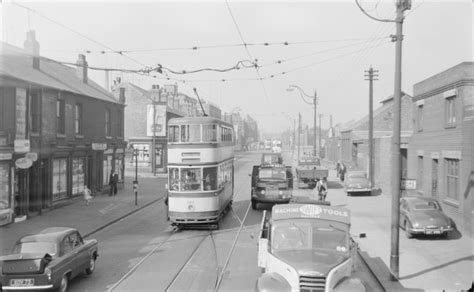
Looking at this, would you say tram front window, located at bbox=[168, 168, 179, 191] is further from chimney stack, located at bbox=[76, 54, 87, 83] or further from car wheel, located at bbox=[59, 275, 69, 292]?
chimney stack, located at bbox=[76, 54, 87, 83]

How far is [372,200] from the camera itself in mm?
31156

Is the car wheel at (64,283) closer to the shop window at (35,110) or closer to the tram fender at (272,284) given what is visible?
the tram fender at (272,284)

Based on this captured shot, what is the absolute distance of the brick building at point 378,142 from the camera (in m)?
35.2

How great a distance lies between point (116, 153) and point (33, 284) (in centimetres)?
2601

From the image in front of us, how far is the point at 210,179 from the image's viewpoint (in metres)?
19.1

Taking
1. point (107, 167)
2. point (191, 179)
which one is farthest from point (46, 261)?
point (107, 167)

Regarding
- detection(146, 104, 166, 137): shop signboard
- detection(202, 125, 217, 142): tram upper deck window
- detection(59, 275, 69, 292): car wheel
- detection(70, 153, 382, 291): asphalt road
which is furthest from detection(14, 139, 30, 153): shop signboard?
detection(146, 104, 166, 137): shop signboard

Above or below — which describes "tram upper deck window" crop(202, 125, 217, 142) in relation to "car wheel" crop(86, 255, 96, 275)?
above

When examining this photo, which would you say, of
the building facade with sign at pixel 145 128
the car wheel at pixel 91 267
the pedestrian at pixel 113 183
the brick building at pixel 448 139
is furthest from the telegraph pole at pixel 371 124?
the car wheel at pixel 91 267

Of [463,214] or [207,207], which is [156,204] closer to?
[207,207]

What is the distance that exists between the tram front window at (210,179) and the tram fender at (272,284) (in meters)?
10.0

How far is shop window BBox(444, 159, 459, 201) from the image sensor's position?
66.8ft

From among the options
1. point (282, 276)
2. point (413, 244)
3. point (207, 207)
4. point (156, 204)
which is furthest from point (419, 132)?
point (282, 276)

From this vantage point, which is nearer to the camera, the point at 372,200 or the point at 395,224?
the point at 395,224
